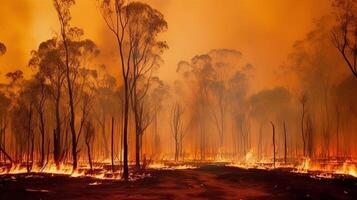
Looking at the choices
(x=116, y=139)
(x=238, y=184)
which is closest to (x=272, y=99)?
(x=116, y=139)

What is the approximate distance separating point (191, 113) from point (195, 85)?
39.3 ft

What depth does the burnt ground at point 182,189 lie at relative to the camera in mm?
23656

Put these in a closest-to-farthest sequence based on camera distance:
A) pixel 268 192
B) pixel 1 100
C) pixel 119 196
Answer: pixel 119 196 → pixel 268 192 → pixel 1 100

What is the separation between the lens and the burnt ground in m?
23.7

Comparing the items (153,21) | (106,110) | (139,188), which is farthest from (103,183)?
(106,110)

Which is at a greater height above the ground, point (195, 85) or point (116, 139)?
point (195, 85)

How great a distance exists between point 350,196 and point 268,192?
4.83 meters

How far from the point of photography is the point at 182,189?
27.9 metres

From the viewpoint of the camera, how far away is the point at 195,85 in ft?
301

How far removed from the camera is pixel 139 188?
28.5 meters

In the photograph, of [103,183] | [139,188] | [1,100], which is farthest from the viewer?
[1,100]

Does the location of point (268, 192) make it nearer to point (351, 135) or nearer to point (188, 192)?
point (188, 192)

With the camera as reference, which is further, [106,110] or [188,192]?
[106,110]

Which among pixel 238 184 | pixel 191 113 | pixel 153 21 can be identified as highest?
pixel 153 21
